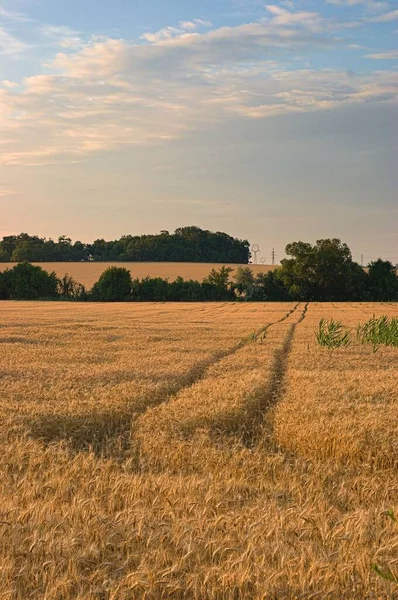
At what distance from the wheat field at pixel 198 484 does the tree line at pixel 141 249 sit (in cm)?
13295

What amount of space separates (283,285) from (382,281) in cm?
1537

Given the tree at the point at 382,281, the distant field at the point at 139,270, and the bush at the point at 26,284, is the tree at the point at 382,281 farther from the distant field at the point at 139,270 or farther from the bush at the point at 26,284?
the bush at the point at 26,284

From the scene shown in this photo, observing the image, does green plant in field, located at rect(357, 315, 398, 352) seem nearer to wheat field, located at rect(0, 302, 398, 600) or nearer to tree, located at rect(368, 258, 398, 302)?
wheat field, located at rect(0, 302, 398, 600)

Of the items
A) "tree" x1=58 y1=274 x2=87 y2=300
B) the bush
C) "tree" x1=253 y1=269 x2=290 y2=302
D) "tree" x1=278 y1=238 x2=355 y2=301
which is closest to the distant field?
"tree" x1=58 y1=274 x2=87 y2=300

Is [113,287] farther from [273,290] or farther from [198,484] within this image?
[198,484]

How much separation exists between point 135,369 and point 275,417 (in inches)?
296

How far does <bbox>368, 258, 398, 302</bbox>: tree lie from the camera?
3807 inches

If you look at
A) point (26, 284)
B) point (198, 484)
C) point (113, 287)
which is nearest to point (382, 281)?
point (113, 287)

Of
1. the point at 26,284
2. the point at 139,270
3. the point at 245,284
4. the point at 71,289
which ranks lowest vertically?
the point at 71,289

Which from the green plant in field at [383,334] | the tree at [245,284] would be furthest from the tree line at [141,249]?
the green plant in field at [383,334]

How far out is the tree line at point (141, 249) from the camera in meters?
148

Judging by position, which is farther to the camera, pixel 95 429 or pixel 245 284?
pixel 245 284

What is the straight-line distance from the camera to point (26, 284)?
102 m

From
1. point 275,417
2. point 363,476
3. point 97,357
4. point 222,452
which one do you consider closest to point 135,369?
point 97,357
